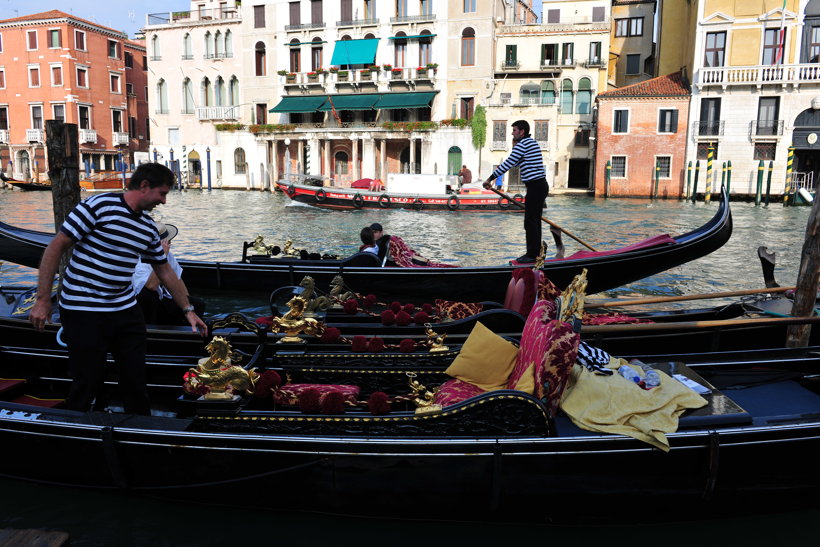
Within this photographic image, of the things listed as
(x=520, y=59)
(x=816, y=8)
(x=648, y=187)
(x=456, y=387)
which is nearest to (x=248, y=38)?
(x=520, y=59)

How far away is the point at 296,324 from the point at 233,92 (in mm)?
19855

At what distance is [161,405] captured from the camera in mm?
2453

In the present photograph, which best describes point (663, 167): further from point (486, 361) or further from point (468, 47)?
point (486, 361)

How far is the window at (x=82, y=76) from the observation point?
21.1 meters

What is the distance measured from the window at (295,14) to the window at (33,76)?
8377 mm

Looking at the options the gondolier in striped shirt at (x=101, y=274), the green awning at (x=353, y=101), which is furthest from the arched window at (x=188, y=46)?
the gondolier in striped shirt at (x=101, y=274)

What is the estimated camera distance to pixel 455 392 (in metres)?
2.01

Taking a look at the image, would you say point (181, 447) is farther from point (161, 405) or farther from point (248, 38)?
point (248, 38)

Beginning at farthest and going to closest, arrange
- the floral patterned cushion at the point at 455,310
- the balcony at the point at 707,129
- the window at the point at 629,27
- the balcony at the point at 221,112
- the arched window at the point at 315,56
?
the balcony at the point at 221,112 → the arched window at the point at 315,56 → the window at the point at 629,27 → the balcony at the point at 707,129 → the floral patterned cushion at the point at 455,310

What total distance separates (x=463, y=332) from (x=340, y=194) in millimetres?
10909

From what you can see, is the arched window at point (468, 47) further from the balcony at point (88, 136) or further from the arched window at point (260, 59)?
the balcony at point (88, 136)

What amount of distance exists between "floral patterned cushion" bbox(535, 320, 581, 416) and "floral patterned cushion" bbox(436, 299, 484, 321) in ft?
3.52

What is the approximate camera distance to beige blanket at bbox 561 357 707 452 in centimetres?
175

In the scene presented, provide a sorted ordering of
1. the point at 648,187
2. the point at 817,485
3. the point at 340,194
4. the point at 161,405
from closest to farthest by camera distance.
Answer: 1. the point at 817,485
2. the point at 161,405
3. the point at 340,194
4. the point at 648,187
